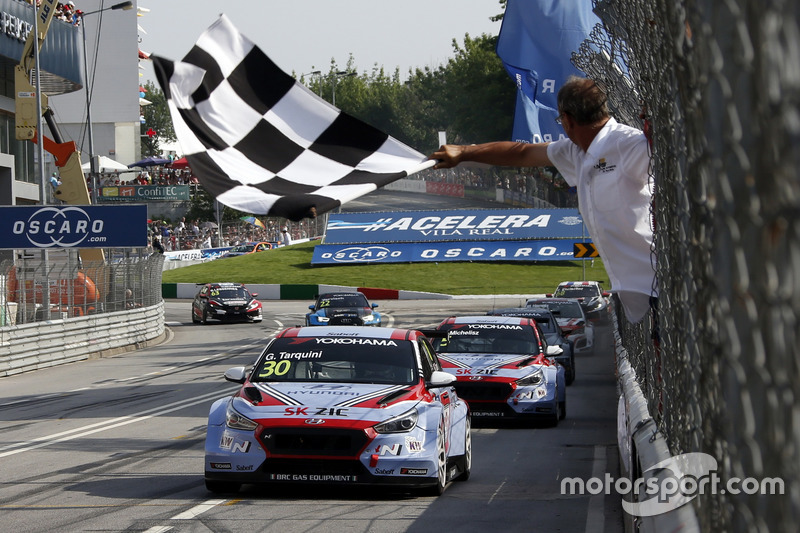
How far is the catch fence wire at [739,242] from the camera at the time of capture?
1348 millimetres

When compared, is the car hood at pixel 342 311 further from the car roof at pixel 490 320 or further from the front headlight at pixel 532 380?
the front headlight at pixel 532 380

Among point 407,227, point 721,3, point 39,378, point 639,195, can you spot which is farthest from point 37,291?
point 407,227

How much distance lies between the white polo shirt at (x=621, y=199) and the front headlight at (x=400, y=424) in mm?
4626

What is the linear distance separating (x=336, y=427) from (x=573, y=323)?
664 inches

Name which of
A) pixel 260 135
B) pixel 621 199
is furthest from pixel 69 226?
pixel 621 199

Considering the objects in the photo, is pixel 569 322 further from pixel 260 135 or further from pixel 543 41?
pixel 260 135

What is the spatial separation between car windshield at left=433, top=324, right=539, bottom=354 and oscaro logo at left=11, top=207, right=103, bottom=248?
653 inches

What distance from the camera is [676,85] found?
2.79 meters

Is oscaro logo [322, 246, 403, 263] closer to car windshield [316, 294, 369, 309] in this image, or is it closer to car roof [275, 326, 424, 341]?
car windshield [316, 294, 369, 309]

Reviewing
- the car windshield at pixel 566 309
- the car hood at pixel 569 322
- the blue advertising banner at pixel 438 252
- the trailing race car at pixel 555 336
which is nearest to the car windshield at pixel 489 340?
the trailing race car at pixel 555 336

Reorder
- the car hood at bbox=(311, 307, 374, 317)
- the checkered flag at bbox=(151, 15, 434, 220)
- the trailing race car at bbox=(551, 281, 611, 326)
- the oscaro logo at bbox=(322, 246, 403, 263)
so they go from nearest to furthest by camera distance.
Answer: the checkered flag at bbox=(151, 15, 434, 220), the car hood at bbox=(311, 307, 374, 317), the trailing race car at bbox=(551, 281, 611, 326), the oscaro logo at bbox=(322, 246, 403, 263)

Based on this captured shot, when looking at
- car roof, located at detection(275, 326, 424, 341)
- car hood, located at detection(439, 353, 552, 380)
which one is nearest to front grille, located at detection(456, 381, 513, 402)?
car hood, located at detection(439, 353, 552, 380)

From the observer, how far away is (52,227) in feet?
96.1

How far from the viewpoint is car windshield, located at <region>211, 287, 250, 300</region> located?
131ft
